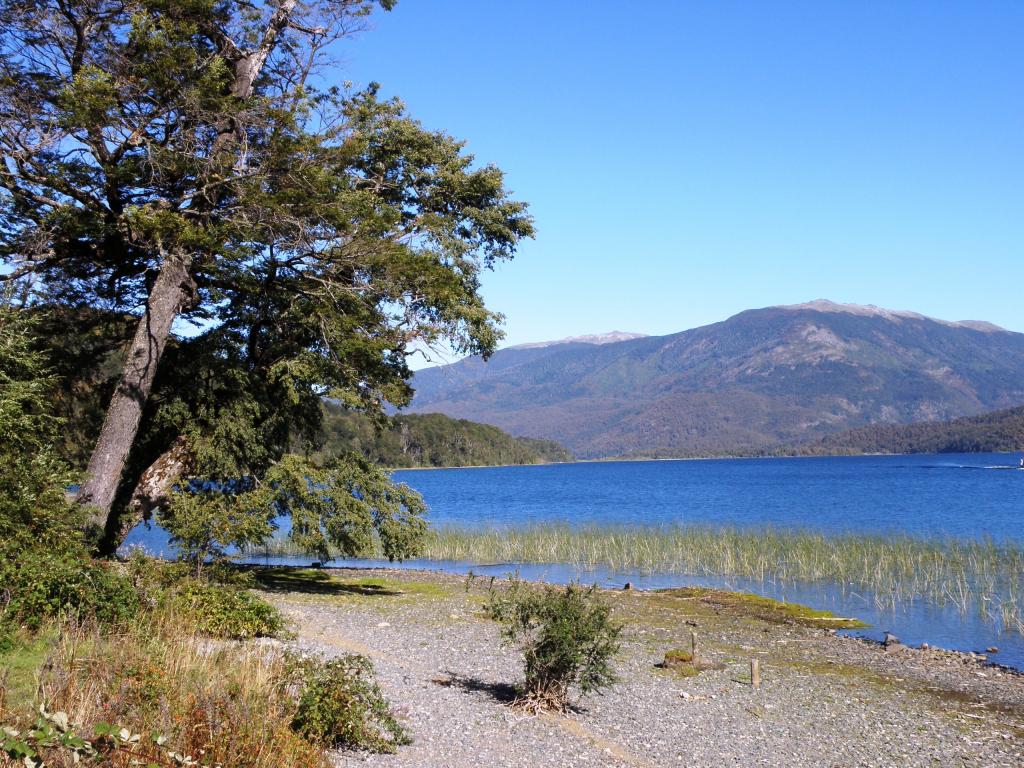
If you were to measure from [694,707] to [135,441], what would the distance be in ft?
41.9

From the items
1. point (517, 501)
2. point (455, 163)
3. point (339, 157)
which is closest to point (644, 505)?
point (517, 501)

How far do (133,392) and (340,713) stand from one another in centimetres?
1018

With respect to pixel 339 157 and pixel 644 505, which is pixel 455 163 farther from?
pixel 644 505

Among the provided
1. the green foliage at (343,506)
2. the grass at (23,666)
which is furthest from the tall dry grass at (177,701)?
the green foliage at (343,506)

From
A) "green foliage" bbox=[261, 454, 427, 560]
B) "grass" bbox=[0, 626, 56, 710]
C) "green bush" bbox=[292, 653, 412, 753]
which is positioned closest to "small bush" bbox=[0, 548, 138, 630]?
"grass" bbox=[0, 626, 56, 710]

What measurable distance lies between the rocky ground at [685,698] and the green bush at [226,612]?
1.06 meters

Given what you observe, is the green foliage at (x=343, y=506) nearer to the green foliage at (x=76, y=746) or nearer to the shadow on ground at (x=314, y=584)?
the shadow on ground at (x=314, y=584)

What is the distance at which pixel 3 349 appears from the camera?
13023 millimetres

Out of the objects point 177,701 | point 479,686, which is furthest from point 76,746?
point 479,686

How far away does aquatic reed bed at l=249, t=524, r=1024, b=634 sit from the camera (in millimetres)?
23812

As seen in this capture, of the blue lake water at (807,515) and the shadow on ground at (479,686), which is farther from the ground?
the shadow on ground at (479,686)

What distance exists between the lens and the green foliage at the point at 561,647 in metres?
9.34

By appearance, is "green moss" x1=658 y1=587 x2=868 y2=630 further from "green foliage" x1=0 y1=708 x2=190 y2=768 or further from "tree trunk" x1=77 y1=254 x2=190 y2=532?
"green foliage" x1=0 y1=708 x2=190 y2=768

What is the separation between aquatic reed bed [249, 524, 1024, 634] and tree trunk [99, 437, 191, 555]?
38.3ft
